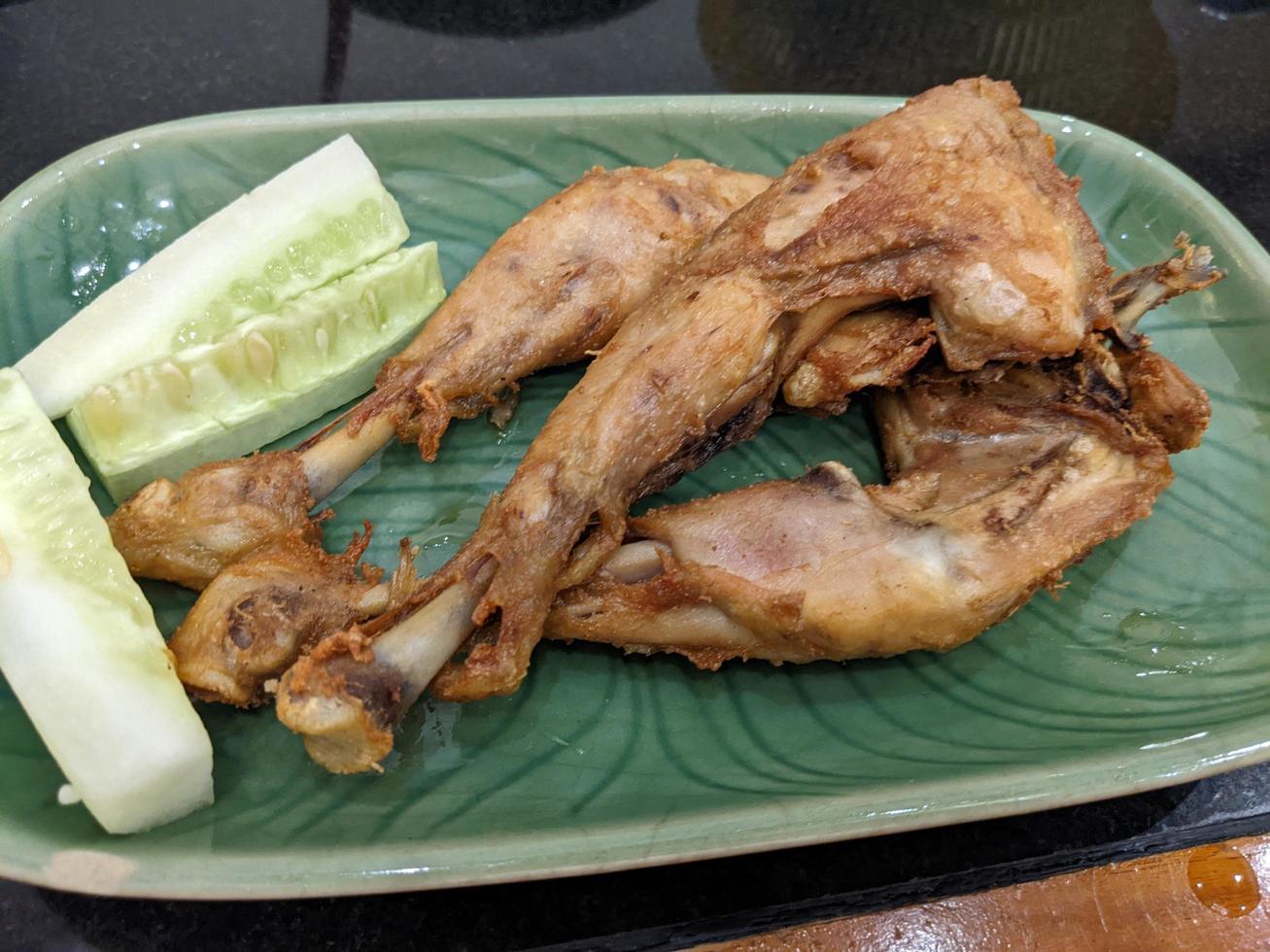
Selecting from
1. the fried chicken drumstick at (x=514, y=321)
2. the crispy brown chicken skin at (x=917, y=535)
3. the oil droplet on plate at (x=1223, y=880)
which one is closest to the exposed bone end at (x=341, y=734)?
the crispy brown chicken skin at (x=917, y=535)

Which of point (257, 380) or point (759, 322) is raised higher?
point (759, 322)

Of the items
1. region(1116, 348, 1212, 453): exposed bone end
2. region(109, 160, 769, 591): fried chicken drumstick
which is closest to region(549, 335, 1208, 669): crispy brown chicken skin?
region(1116, 348, 1212, 453): exposed bone end

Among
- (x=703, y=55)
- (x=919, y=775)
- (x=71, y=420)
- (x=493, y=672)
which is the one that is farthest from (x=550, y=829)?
(x=703, y=55)

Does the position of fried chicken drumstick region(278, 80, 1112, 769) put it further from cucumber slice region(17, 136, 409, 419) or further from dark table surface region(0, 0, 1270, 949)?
dark table surface region(0, 0, 1270, 949)

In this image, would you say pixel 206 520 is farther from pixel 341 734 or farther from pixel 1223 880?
pixel 1223 880

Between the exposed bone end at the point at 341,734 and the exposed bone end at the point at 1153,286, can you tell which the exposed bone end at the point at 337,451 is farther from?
→ the exposed bone end at the point at 1153,286

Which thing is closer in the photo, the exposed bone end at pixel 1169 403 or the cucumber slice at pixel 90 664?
the cucumber slice at pixel 90 664

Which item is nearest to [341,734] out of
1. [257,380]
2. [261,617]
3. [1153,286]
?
[261,617]
